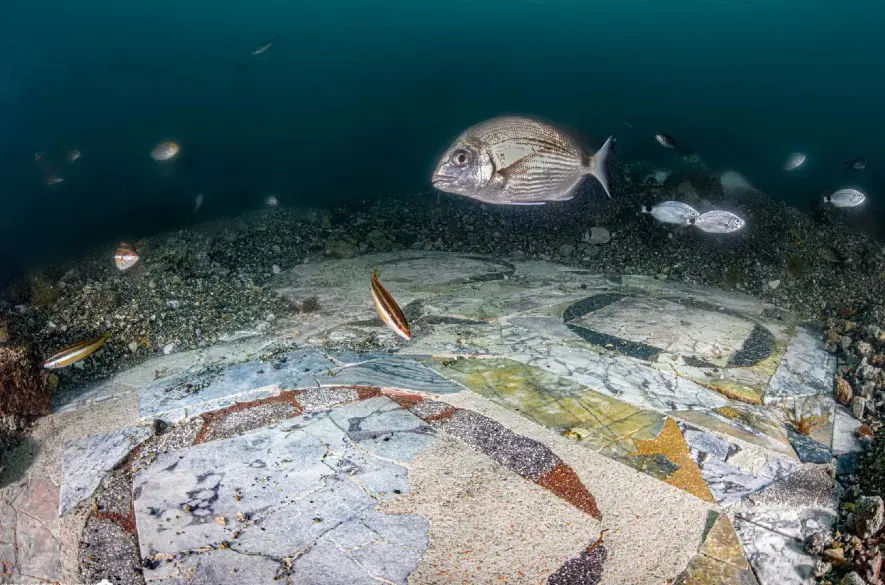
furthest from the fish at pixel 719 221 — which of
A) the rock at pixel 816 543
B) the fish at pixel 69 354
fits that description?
the fish at pixel 69 354

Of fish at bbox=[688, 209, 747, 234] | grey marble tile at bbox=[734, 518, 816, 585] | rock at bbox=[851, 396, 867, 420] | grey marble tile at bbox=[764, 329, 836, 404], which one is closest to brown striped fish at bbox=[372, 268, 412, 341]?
grey marble tile at bbox=[734, 518, 816, 585]

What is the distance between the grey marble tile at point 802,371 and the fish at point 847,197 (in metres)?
3.01

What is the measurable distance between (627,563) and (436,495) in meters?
1.03

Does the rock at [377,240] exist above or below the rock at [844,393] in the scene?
below

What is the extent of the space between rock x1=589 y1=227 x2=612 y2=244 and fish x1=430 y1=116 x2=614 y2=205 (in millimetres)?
5620

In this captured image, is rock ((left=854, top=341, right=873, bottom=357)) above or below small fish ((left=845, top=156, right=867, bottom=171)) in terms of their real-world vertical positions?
below

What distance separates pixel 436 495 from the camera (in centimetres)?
292

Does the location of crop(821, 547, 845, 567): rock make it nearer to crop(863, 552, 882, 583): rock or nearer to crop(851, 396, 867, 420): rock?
crop(863, 552, 882, 583): rock

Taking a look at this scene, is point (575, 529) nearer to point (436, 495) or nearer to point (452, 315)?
point (436, 495)

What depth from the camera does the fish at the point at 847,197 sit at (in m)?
7.25

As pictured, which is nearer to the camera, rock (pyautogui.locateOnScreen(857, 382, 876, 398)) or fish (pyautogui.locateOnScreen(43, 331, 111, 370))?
fish (pyautogui.locateOnScreen(43, 331, 111, 370))

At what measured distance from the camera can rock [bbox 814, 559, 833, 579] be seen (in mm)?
2545

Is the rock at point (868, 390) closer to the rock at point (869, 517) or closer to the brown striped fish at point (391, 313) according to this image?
the rock at point (869, 517)

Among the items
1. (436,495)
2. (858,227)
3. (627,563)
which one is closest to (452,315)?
(436,495)
